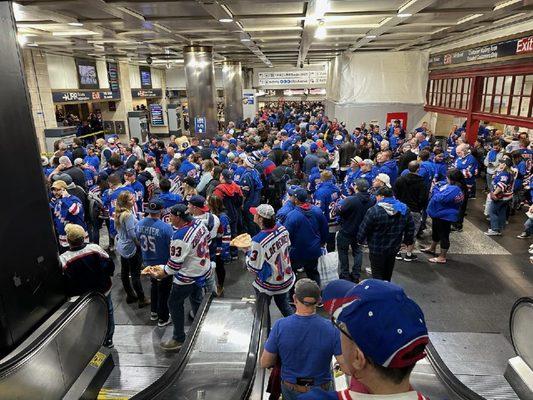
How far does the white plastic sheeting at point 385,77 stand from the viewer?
54.3ft

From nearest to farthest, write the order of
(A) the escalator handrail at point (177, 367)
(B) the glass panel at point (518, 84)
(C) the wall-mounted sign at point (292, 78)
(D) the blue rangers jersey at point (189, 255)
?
1. (A) the escalator handrail at point (177, 367)
2. (D) the blue rangers jersey at point (189, 255)
3. (B) the glass panel at point (518, 84)
4. (C) the wall-mounted sign at point (292, 78)

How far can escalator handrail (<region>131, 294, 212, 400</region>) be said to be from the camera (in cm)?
303

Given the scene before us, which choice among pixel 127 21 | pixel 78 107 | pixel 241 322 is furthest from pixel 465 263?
pixel 78 107

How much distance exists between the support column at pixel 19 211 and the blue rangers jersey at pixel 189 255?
129 centimetres

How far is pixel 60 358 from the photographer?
128 inches

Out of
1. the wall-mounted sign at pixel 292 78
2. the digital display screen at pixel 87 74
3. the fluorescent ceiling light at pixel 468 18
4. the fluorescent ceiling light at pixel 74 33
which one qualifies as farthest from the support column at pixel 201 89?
the wall-mounted sign at pixel 292 78

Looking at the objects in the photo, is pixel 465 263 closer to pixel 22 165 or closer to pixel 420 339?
pixel 420 339

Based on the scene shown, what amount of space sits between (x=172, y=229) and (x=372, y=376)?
3.83 metres

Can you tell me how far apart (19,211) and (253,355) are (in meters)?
2.26

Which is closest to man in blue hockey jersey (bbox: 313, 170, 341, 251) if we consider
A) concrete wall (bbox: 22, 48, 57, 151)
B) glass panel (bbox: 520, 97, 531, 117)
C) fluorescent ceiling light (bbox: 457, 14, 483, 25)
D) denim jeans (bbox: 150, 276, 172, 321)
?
denim jeans (bbox: 150, 276, 172, 321)

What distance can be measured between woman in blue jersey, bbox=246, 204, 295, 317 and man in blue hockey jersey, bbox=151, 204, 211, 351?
0.63m

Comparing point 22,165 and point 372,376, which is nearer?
point 372,376

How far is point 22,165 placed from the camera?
305cm

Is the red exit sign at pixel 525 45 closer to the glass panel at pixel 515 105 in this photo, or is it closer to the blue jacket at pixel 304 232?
the glass panel at pixel 515 105
